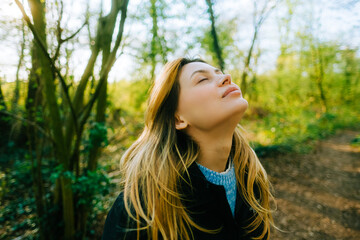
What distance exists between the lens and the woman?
141 cm

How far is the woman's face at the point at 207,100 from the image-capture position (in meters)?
1.43

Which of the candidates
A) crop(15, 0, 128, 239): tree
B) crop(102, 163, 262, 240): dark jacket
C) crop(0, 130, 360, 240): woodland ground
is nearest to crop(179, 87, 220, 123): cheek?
crop(102, 163, 262, 240): dark jacket

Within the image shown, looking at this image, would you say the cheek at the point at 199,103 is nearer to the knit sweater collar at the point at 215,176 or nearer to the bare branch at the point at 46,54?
the knit sweater collar at the point at 215,176

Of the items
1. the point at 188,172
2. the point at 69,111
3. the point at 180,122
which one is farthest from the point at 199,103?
the point at 69,111

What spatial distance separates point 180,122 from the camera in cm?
164

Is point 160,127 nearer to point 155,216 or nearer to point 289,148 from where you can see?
point 155,216

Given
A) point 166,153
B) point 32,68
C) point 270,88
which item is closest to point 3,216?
point 32,68

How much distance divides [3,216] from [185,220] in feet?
14.9

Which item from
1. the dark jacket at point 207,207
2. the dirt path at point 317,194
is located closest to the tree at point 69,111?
the dark jacket at point 207,207

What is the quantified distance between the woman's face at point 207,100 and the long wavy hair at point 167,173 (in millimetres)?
110

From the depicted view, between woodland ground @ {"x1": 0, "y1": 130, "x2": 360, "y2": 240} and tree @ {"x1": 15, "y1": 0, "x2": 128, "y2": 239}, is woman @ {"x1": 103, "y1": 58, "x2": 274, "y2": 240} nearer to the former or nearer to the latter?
tree @ {"x1": 15, "y1": 0, "x2": 128, "y2": 239}

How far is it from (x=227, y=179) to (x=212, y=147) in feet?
0.97

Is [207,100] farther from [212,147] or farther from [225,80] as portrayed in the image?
[212,147]

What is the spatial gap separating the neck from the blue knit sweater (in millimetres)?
67
